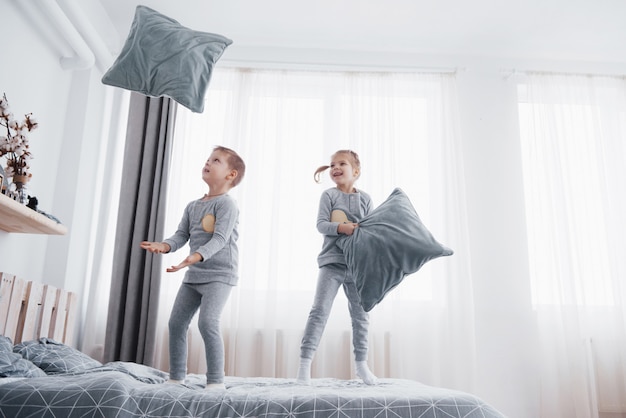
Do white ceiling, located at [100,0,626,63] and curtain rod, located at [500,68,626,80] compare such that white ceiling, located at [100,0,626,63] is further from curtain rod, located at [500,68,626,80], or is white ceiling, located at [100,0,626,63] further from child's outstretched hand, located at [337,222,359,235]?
child's outstretched hand, located at [337,222,359,235]

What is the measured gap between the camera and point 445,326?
301 cm

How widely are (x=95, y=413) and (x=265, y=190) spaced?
202 cm

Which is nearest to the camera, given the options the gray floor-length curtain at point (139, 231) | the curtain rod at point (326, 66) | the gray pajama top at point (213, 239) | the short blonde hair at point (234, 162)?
the gray pajama top at point (213, 239)

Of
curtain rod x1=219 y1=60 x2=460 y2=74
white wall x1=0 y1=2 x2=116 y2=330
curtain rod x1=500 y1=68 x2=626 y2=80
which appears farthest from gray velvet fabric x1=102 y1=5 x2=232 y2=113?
curtain rod x1=500 y1=68 x2=626 y2=80

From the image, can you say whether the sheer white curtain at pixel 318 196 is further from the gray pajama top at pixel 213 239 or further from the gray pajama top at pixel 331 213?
the gray pajama top at pixel 213 239

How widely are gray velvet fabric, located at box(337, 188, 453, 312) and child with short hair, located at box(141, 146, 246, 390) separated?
1.48 feet

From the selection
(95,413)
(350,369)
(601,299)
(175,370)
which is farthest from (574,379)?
(95,413)

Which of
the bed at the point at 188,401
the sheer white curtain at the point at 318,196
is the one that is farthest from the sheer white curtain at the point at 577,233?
the bed at the point at 188,401

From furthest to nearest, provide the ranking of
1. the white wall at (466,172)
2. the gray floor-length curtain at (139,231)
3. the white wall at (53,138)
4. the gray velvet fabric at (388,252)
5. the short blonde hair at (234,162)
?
1. the gray floor-length curtain at (139,231)
2. the white wall at (466,172)
3. the white wall at (53,138)
4. the short blonde hair at (234,162)
5. the gray velvet fabric at (388,252)

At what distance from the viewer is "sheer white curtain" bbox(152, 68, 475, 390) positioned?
9.62ft

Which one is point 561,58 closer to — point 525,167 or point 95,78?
point 525,167

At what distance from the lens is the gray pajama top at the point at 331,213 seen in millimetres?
2045

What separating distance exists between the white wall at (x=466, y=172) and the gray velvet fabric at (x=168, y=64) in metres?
0.64

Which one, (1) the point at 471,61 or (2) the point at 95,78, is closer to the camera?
(2) the point at 95,78
